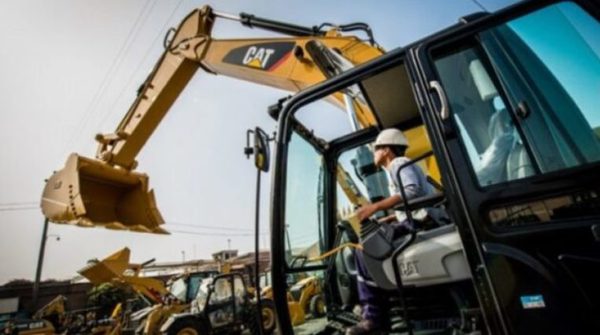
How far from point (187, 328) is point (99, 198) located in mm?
4691

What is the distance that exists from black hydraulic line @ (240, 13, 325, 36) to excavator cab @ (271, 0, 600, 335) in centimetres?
330

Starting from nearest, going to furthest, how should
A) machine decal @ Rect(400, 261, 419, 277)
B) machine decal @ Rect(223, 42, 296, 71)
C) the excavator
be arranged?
machine decal @ Rect(400, 261, 419, 277) → the excavator → machine decal @ Rect(223, 42, 296, 71)

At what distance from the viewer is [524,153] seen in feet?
4.77

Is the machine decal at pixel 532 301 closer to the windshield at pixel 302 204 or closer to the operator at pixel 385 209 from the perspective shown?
the operator at pixel 385 209

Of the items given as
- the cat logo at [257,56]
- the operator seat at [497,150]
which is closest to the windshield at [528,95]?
the operator seat at [497,150]

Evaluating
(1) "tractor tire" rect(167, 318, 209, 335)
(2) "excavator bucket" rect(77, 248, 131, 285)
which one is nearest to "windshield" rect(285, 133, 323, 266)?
(1) "tractor tire" rect(167, 318, 209, 335)

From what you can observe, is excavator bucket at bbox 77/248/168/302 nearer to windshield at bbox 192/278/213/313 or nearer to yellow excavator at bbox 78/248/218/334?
yellow excavator at bbox 78/248/218/334

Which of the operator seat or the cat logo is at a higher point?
the cat logo

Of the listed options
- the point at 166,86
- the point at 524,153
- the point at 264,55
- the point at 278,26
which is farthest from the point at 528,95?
the point at 166,86

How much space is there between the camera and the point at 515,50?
1.58m

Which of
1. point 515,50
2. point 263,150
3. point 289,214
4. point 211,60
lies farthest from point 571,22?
point 211,60

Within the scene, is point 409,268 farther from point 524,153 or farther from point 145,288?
point 145,288

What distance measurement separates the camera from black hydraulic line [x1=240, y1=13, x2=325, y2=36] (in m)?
4.99

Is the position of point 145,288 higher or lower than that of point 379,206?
higher
